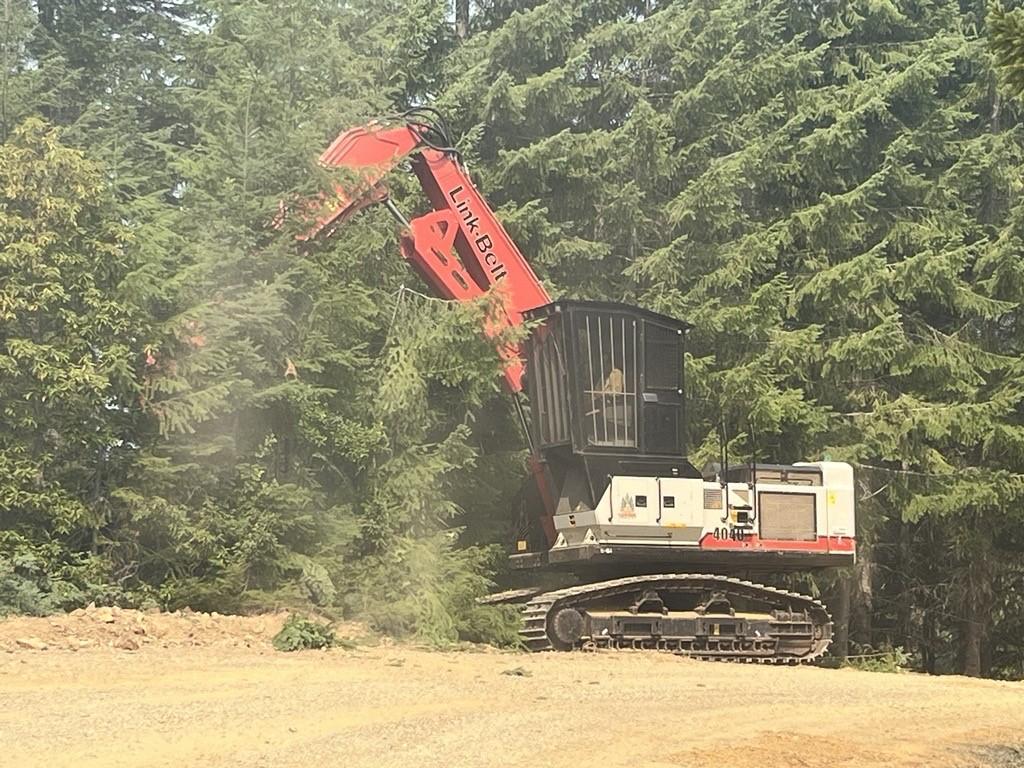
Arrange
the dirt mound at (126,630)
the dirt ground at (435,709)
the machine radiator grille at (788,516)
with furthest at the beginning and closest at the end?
the machine radiator grille at (788,516)
the dirt mound at (126,630)
the dirt ground at (435,709)

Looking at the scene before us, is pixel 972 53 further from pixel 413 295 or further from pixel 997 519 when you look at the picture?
pixel 413 295

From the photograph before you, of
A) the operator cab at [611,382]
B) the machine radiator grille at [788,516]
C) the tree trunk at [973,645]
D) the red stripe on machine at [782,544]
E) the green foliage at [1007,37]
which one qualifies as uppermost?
the green foliage at [1007,37]

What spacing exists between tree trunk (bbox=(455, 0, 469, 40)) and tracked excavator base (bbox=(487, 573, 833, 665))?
42.9ft

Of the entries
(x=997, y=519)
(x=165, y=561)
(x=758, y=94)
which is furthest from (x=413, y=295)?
(x=997, y=519)

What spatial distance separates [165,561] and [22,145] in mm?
5189

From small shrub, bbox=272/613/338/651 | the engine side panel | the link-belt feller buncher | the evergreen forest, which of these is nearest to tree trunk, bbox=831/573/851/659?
the evergreen forest

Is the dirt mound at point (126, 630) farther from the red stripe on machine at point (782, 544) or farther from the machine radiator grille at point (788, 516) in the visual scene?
the machine radiator grille at point (788, 516)

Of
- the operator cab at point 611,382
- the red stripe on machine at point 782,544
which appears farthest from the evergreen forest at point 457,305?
the red stripe on machine at point 782,544

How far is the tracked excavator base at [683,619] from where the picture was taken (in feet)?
47.7

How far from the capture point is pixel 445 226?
16797 mm

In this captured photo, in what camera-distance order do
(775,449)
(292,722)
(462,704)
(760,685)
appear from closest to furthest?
(292,722) → (462,704) → (760,685) → (775,449)

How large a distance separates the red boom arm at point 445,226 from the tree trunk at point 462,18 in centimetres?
872

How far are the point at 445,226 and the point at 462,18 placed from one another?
9.80m

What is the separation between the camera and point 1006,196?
22875 millimetres
